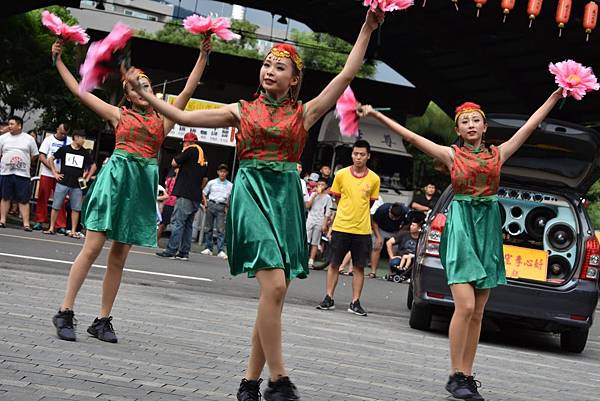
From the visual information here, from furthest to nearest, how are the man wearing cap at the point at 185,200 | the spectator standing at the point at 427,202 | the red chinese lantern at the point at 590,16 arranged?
1. the red chinese lantern at the point at 590,16
2. the spectator standing at the point at 427,202
3. the man wearing cap at the point at 185,200

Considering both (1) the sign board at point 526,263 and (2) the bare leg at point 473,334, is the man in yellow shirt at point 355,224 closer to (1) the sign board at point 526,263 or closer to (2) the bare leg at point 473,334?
(1) the sign board at point 526,263

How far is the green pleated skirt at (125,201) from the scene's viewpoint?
284 inches

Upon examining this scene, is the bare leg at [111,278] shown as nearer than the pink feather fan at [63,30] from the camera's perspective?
No

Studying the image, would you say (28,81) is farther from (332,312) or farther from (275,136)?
(275,136)

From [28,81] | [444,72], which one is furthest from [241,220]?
[28,81]

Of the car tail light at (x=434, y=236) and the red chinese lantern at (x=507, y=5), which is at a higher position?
the red chinese lantern at (x=507, y=5)

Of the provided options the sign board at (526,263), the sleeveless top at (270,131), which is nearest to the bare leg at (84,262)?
the sleeveless top at (270,131)

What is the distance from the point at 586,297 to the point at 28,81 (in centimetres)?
3298

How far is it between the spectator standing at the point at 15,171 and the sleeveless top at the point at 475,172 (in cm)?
1285

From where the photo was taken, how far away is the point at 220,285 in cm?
1318

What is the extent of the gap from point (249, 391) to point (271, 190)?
1004mm

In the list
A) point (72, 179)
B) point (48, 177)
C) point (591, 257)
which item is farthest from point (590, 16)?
point (591, 257)

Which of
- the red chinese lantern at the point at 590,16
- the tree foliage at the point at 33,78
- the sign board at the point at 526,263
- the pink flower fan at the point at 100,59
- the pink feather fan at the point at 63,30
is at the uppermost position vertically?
the red chinese lantern at the point at 590,16

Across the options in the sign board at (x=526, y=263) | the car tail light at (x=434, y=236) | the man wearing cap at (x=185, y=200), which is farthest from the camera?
the man wearing cap at (x=185, y=200)
